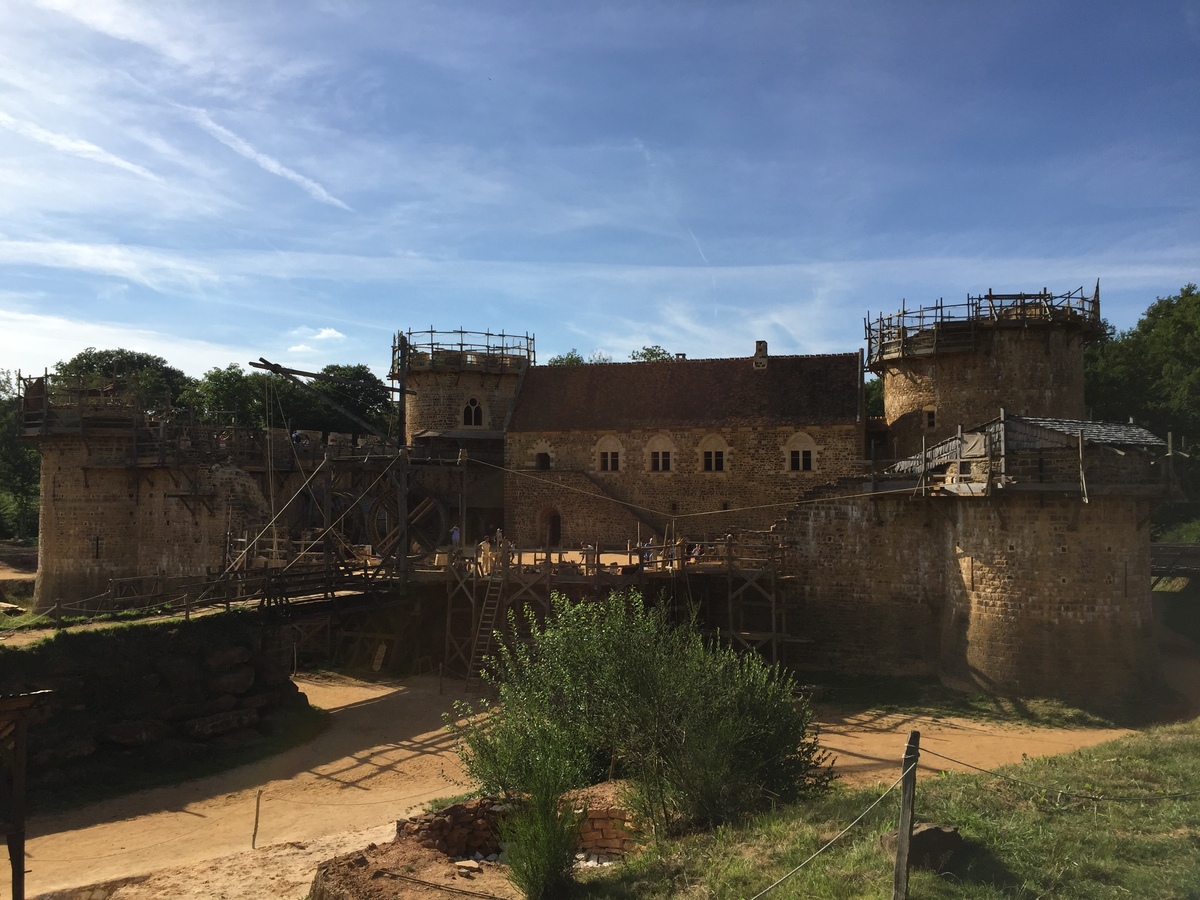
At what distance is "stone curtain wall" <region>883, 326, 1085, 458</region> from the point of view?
26.9 meters

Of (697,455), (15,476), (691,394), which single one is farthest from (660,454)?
(15,476)

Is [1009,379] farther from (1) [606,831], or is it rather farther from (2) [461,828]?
(2) [461,828]

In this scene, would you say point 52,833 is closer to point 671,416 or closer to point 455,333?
point 671,416

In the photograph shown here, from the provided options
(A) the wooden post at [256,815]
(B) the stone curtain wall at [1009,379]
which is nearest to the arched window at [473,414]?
(B) the stone curtain wall at [1009,379]

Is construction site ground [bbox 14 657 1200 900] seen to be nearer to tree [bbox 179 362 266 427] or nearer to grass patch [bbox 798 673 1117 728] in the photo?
grass patch [bbox 798 673 1117 728]

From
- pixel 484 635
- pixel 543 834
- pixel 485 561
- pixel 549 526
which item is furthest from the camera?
pixel 549 526

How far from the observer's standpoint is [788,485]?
A: 28.3 m

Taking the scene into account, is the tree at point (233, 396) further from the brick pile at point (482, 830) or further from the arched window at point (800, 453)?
the brick pile at point (482, 830)

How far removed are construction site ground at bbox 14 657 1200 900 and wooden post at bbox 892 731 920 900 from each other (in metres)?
4.55

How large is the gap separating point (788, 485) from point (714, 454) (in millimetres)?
2614

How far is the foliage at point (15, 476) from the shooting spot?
48.0m

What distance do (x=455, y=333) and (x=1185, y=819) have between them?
29.1 m

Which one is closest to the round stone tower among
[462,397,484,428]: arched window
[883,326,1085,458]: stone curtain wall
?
[462,397,484,428]: arched window

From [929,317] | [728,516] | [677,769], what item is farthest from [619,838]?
[929,317]
